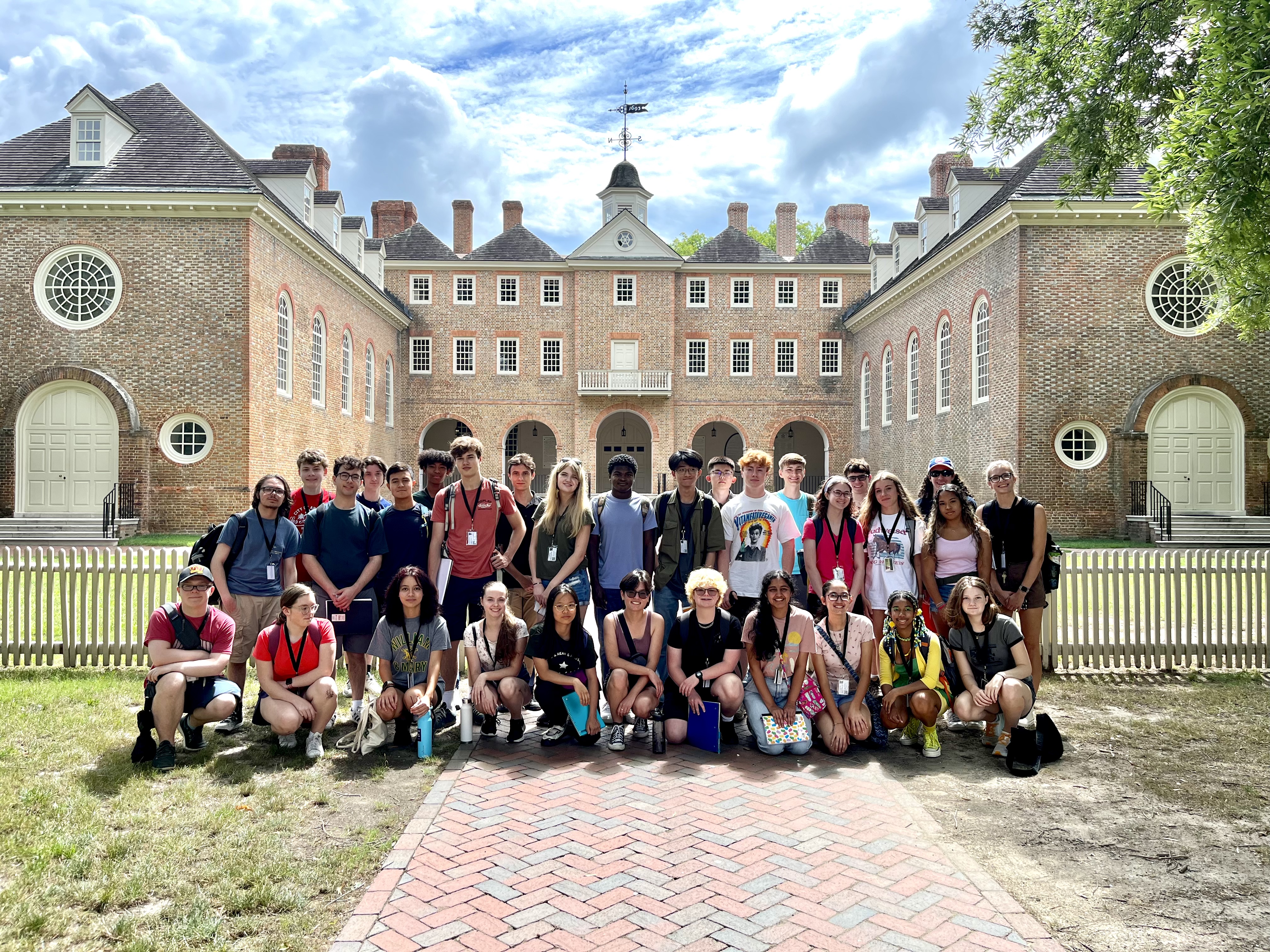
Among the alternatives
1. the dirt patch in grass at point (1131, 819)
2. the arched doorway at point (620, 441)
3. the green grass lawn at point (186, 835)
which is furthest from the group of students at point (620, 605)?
the arched doorway at point (620, 441)

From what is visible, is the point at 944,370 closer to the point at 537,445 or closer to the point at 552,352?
the point at 552,352

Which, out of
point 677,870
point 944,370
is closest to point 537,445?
point 944,370

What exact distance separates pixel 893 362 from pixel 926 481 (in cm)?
2378

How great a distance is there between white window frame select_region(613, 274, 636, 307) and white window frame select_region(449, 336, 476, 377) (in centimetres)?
587

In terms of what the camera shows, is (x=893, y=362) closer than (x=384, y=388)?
Yes

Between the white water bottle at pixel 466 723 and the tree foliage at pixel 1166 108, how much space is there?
7.53 m

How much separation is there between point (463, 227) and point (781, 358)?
48.1ft

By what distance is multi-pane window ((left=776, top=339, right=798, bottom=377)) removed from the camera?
118 feet

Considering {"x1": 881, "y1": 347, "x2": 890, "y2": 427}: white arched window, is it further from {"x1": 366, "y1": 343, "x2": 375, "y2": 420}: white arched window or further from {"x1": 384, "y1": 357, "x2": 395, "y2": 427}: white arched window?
{"x1": 384, "y1": 357, "x2": 395, "y2": 427}: white arched window

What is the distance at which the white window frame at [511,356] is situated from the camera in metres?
35.7

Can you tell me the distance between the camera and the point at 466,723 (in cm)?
603

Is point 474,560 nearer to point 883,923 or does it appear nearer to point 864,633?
point 864,633

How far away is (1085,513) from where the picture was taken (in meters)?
19.5

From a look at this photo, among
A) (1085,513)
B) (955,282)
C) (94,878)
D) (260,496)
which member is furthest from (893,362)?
(94,878)
